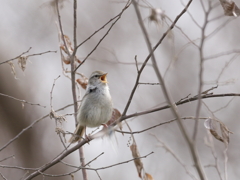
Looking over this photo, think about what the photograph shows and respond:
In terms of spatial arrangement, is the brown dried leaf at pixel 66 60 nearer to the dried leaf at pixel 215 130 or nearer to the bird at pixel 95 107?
the bird at pixel 95 107

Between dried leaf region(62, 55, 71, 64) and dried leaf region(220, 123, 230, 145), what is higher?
dried leaf region(62, 55, 71, 64)

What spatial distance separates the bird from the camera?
4996 millimetres

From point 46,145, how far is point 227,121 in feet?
15.3

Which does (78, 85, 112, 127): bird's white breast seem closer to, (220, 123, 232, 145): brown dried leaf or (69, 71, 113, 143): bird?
(69, 71, 113, 143): bird

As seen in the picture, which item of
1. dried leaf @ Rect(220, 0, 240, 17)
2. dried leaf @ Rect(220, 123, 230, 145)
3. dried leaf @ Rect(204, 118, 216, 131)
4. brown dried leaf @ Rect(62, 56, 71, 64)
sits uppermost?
brown dried leaf @ Rect(62, 56, 71, 64)

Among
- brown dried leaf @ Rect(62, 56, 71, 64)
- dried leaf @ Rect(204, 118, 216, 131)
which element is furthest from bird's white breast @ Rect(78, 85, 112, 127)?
dried leaf @ Rect(204, 118, 216, 131)

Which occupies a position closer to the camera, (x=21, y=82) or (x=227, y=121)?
(x=21, y=82)

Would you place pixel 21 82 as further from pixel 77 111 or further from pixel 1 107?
pixel 77 111

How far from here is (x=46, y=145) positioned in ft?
29.6

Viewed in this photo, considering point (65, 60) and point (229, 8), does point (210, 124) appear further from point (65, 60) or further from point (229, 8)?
point (65, 60)

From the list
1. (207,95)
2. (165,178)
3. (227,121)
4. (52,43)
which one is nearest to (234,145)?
(227,121)

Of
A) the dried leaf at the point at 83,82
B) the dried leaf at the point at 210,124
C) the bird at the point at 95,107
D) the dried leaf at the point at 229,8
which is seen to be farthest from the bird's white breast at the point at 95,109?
the dried leaf at the point at 229,8

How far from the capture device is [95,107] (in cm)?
502

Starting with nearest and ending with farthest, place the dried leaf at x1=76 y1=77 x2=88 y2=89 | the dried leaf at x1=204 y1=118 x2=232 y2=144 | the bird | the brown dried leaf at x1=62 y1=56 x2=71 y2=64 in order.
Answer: the dried leaf at x1=204 y1=118 x2=232 y2=144 < the brown dried leaf at x1=62 y1=56 x2=71 y2=64 < the bird < the dried leaf at x1=76 y1=77 x2=88 y2=89
